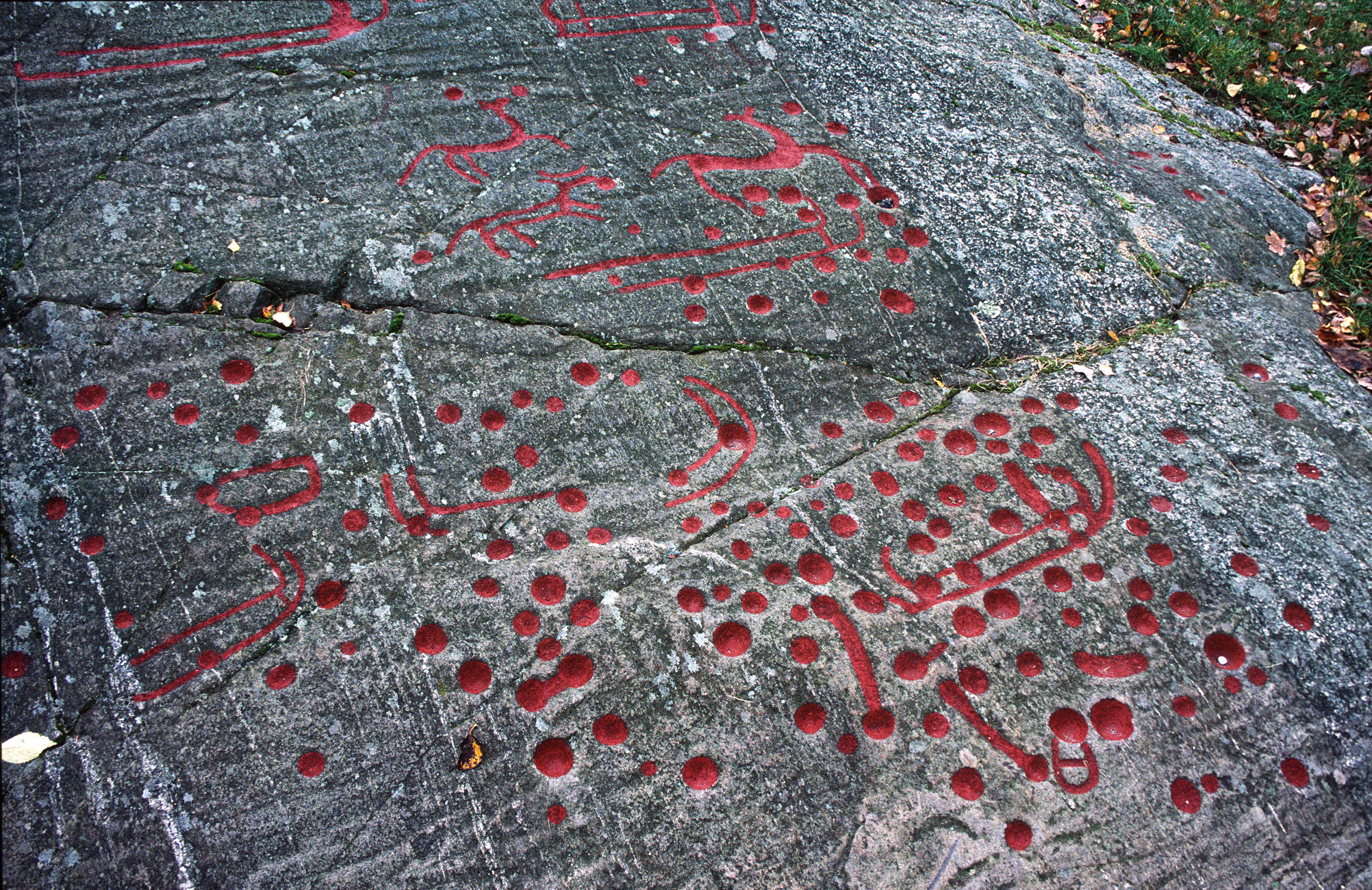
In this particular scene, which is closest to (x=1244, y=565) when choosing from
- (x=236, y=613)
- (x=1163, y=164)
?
(x=1163, y=164)

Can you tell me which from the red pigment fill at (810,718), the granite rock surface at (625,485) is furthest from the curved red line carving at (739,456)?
the red pigment fill at (810,718)

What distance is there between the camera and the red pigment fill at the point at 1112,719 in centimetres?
167

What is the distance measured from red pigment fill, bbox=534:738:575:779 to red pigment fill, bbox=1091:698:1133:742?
111 cm

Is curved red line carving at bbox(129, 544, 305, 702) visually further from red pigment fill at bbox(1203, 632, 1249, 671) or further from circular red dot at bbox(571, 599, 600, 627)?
red pigment fill at bbox(1203, 632, 1249, 671)

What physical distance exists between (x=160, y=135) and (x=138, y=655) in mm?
1514

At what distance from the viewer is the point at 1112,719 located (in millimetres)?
1686

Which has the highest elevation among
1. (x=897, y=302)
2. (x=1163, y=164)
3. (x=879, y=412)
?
(x=1163, y=164)

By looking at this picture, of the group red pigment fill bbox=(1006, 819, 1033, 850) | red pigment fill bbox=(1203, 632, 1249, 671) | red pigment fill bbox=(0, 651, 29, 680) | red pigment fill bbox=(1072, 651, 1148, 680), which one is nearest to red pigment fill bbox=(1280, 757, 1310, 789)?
red pigment fill bbox=(1203, 632, 1249, 671)

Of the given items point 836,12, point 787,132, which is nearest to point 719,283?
point 787,132

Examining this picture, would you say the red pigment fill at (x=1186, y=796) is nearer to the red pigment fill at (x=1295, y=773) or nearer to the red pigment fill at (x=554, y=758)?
the red pigment fill at (x=1295, y=773)

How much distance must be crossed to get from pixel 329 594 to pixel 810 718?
1.05 meters

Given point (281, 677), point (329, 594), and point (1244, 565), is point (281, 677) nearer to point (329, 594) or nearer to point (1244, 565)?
point (329, 594)

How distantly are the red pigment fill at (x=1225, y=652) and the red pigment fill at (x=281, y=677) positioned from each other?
198 cm

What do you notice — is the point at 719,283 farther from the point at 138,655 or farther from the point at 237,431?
the point at 138,655
